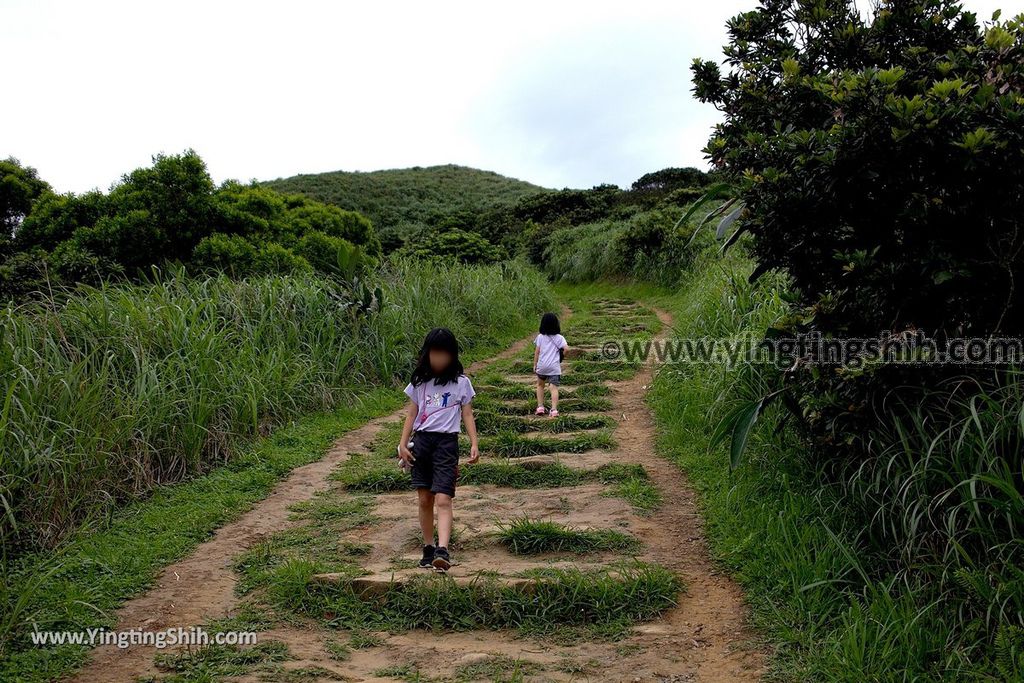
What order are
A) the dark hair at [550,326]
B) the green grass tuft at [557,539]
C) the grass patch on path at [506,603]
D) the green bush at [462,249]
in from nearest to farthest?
the grass patch on path at [506,603], the green grass tuft at [557,539], the dark hair at [550,326], the green bush at [462,249]

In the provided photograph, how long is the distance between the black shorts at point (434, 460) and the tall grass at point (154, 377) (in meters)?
1.94

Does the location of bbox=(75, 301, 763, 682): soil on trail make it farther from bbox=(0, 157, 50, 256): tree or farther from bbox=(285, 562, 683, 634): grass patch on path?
bbox=(0, 157, 50, 256): tree

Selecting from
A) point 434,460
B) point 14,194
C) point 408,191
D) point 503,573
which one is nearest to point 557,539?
point 503,573

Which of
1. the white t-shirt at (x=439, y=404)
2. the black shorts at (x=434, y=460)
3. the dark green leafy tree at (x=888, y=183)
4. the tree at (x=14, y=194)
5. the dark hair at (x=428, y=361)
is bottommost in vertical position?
the black shorts at (x=434, y=460)

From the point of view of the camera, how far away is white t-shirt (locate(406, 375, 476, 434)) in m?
4.25

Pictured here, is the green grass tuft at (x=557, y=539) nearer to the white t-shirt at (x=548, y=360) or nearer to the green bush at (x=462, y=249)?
the white t-shirt at (x=548, y=360)

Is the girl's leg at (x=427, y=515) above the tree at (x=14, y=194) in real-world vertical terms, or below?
below

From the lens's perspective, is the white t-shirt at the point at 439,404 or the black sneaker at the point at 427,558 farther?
the white t-shirt at the point at 439,404

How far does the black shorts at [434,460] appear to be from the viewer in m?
4.14

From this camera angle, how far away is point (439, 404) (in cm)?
429

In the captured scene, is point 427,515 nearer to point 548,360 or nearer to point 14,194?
point 548,360

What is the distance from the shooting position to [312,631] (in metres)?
3.36

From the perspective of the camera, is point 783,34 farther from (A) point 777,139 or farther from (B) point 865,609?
(B) point 865,609

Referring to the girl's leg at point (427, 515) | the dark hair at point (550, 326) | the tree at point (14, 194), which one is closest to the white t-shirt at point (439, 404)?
the girl's leg at point (427, 515)
